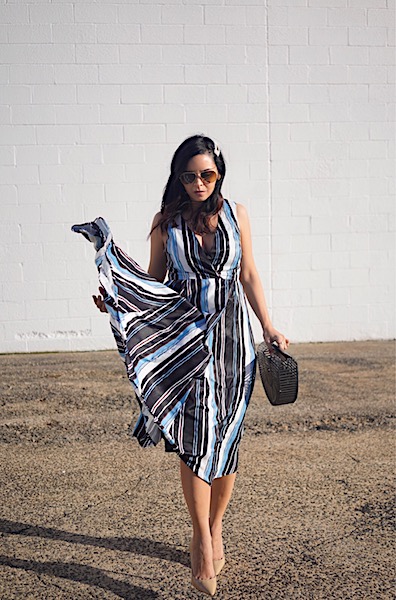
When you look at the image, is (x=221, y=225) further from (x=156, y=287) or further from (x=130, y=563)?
(x=130, y=563)

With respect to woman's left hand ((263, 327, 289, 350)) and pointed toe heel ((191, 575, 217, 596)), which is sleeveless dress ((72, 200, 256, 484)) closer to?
woman's left hand ((263, 327, 289, 350))

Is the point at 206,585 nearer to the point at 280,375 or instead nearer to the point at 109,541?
the point at 109,541

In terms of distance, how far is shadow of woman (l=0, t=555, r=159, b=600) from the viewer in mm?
3180

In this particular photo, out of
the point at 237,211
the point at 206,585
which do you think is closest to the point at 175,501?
the point at 206,585

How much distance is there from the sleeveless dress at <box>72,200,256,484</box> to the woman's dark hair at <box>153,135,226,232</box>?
0.14 feet

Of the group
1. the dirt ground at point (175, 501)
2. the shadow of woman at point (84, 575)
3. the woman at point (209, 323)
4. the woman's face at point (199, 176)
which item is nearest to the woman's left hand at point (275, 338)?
the woman at point (209, 323)

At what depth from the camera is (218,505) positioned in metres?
3.42

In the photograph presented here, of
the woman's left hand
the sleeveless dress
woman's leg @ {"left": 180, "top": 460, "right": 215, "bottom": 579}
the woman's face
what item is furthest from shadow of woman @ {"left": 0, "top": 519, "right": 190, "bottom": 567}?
the woman's face

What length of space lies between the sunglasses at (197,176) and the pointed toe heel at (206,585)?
60.9 inches

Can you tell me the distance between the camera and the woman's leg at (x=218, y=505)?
134 inches

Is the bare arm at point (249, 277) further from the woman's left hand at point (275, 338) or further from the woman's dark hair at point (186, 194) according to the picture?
the woman's dark hair at point (186, 194)

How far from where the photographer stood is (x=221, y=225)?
3432mm

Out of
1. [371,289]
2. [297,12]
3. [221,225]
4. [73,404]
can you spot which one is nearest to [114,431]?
[73,404]

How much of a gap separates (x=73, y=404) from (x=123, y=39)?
3.80 m
